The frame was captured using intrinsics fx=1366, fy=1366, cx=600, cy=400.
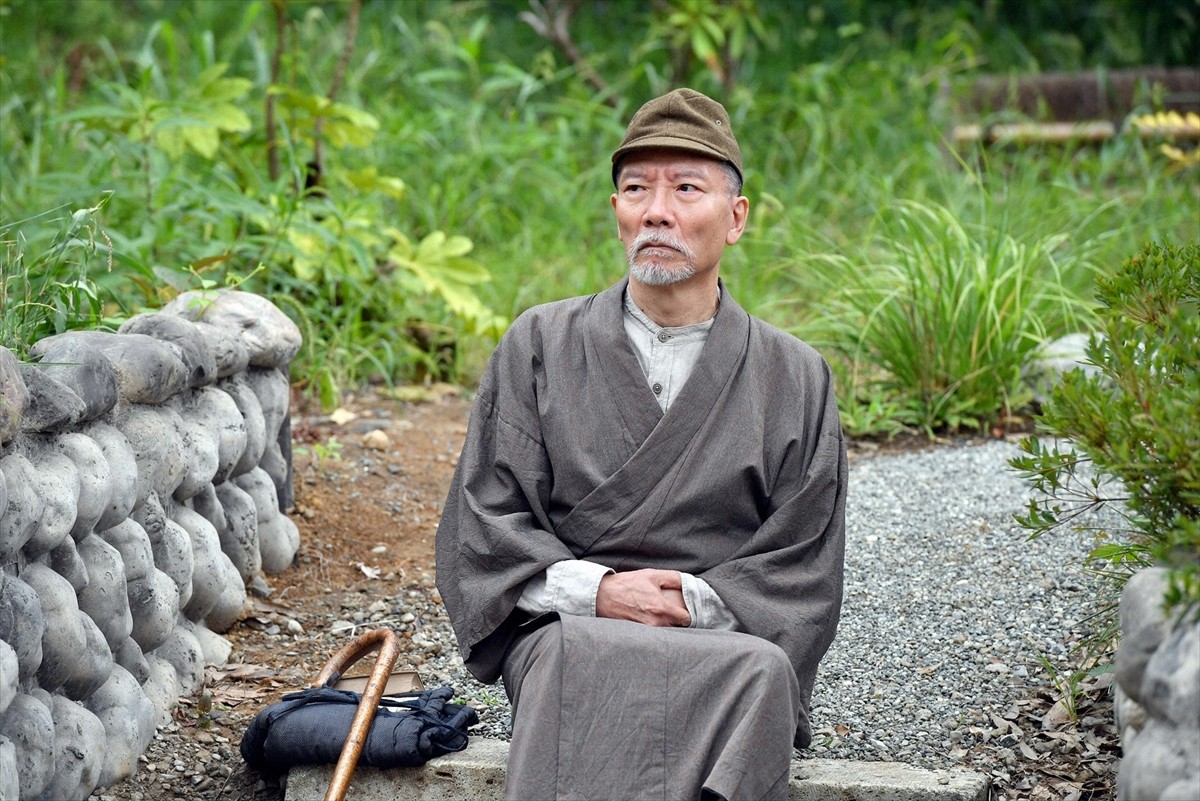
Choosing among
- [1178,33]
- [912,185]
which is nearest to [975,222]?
[912,185]

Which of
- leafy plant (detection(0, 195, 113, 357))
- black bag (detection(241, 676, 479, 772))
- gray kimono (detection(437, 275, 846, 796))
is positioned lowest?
black bag (detection(241, 676, 479, 772))

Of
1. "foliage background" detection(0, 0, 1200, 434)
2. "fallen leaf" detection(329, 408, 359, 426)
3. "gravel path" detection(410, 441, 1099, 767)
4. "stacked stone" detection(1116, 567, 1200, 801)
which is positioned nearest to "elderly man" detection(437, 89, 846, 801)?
"gravel path" detection(410, 441, 1099, 767)

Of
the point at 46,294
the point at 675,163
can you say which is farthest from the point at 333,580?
the point at 675,163

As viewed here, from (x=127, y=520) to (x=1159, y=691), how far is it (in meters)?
2.06

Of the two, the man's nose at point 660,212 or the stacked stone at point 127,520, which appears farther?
the man's nose at point 660,212

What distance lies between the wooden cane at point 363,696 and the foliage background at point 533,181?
100 cm

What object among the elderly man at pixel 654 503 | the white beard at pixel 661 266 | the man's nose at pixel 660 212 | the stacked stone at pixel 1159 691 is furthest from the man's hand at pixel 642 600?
the stacked stone at pixel 1159 691

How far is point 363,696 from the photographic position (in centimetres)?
273

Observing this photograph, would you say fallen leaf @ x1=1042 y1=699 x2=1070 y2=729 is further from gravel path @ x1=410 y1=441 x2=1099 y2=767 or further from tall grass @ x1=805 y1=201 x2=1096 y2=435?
tall grass @ x1=805 y1=201 x2=1096 y2=435

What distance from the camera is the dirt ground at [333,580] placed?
2.88 m

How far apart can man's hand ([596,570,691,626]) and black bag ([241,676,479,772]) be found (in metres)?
0.49

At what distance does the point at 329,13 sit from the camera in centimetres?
927

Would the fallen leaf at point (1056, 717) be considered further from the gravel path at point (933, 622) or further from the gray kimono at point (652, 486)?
the gray kimono at point (652, 486)

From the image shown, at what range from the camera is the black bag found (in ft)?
9.04
